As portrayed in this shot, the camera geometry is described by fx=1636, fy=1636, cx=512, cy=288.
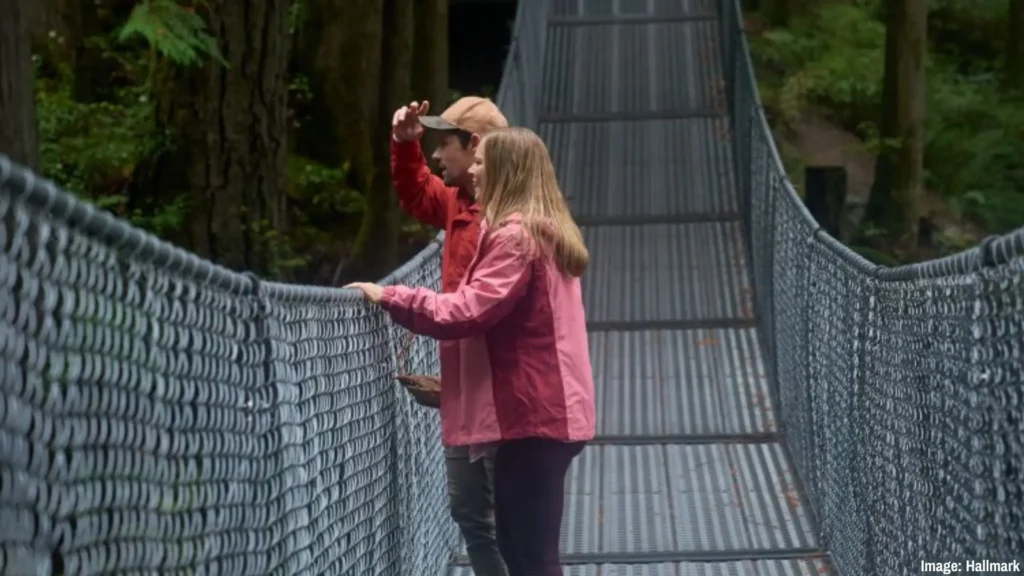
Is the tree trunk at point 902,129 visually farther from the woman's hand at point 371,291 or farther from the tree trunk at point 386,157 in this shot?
the woman's hand at point 371,291

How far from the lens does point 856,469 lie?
13.9 ft

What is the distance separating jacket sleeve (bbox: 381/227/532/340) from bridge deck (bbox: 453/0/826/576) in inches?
75.4

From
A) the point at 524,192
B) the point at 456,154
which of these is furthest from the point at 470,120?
the point at 524,192

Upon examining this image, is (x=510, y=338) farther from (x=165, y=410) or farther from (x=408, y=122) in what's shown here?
(x=165, y=410)

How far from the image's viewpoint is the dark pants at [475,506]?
12.7 ft

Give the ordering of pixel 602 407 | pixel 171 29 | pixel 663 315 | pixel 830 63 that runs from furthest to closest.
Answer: pixel 830 63
pixel 663 315
pixel 602 407
pixel 171 29

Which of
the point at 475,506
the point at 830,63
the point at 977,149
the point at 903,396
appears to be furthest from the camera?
the point at 830,63

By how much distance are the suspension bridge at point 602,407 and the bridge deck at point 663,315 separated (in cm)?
2

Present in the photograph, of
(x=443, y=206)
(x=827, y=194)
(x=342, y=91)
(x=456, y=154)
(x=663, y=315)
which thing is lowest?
(x=663, y=315)

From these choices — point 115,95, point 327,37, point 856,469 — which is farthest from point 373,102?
point 856,469

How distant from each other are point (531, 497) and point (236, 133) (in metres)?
3.51

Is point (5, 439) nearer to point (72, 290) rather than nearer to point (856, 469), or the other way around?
point (72, 290)

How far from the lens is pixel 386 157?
34.6 feet

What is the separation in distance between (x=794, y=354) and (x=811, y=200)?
5.45m
